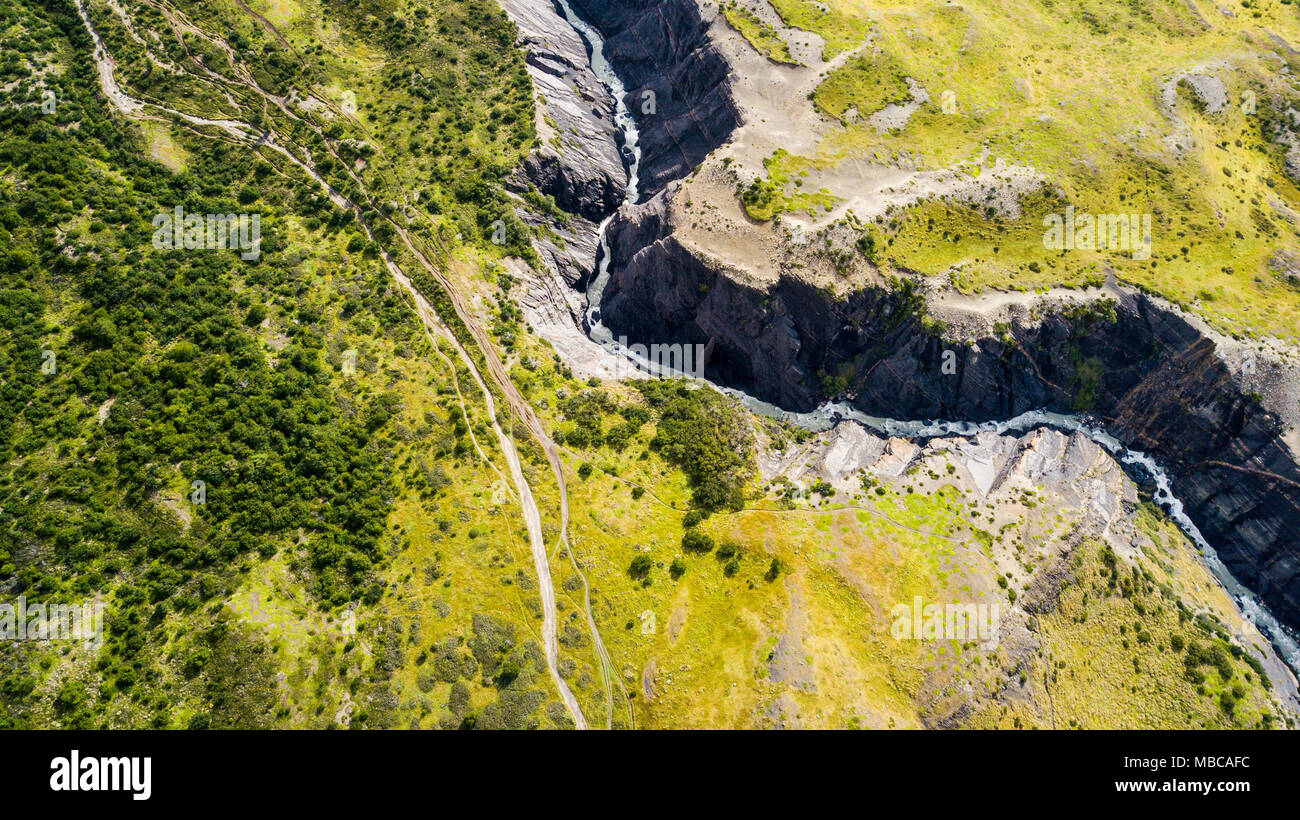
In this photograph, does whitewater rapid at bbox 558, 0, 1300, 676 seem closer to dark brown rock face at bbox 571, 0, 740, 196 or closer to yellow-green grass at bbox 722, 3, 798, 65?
dark brown rock face at bbox 571, 0, 740, 196

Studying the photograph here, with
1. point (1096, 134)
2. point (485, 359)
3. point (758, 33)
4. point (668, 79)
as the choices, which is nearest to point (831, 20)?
point (758, 33)

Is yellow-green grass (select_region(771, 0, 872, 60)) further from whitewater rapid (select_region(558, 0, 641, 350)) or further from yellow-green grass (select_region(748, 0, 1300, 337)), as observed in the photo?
whitewater rapid (select_region(558, 0, 641, 350))

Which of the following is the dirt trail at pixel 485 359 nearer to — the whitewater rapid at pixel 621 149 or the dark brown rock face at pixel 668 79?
the whitewater rapid at pixel 621 149

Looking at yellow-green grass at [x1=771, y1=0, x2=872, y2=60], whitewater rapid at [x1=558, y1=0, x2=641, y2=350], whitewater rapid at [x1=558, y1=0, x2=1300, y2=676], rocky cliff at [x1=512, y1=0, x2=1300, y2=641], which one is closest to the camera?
whitewater rapid at [x1=558, y1=0, x2=1300, y2=676]

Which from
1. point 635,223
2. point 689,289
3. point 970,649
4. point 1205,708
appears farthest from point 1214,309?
point 635,223

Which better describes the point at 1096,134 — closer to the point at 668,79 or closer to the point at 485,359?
→ the point at 668,79

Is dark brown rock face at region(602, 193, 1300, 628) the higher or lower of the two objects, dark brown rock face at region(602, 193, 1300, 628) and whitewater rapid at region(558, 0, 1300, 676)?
the higher

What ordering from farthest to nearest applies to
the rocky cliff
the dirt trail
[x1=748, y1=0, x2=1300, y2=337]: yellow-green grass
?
[x1=748, y1=0, x2=1300, y2=337]: yellow-green grass < the rocky cliff < the dirt trail

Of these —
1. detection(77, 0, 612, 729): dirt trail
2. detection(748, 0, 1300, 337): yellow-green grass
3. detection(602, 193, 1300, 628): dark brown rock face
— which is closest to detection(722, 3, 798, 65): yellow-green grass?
detection(748, 0, 1300, 337): yellow-green grass

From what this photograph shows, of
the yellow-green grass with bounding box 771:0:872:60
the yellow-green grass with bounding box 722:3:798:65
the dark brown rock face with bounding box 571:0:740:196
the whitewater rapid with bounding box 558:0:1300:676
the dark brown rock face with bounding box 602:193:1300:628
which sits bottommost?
the whitewater rapid with bounding box 558:0:1300:676

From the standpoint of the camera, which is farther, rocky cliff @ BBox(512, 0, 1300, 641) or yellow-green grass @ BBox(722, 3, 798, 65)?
yellow-green grass @ BBox(722, 3, 798, 65)

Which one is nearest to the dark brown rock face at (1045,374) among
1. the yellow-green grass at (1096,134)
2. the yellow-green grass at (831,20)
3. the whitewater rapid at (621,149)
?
the yellow-green grass at (1096,134)

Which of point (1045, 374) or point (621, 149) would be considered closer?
point (1045, 374)
